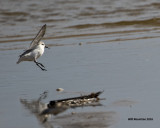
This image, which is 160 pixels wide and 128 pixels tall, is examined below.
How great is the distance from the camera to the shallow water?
638 centimetres

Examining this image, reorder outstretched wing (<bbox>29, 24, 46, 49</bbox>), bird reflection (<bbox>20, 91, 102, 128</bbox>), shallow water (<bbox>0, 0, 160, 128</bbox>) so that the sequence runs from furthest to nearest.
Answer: outstretched wing (<bbox>29, 24, 46, 49</bbox>), shallow water (<bbox>0, 0, 160, 128</bbox>), bird reflection (<bbox>20, 91, 102, 128</bbox>)

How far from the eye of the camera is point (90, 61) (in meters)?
9.10

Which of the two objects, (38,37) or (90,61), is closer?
(38,37)

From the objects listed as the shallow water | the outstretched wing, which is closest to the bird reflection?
the shallow water

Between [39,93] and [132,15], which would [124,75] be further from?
[132,15]

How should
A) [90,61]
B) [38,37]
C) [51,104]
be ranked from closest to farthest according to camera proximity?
[51,104] < [38,37] < [90,61]

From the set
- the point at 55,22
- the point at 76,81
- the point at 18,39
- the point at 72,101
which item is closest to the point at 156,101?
the point at 72,101

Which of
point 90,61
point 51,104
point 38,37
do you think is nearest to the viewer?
point 51,104

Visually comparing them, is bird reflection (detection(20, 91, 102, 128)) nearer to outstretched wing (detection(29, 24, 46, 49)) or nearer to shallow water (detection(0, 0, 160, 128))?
shallow water (detection(0, 0, 160, 128))

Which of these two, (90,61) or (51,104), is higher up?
(51,104)

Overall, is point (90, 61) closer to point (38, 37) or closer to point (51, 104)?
point (38, 37)

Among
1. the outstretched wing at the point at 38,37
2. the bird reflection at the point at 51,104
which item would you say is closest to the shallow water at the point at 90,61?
the bird reflection at the point at 51,104

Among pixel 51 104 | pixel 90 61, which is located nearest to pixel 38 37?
pixel 90 61

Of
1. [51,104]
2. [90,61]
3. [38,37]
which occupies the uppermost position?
[38,37]
